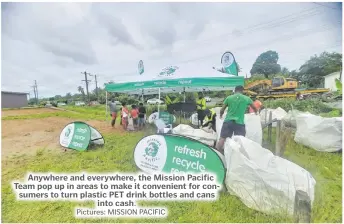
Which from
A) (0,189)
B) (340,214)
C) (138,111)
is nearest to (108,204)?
(0,189)

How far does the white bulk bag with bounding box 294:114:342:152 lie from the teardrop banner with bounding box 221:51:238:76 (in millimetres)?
1867

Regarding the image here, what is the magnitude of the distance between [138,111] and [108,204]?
14.2ft

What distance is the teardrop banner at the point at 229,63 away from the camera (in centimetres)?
498

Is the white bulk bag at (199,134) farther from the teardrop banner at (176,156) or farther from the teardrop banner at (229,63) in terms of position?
the teardrop banner at (229,63)

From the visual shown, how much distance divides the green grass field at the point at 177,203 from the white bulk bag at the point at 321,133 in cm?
16

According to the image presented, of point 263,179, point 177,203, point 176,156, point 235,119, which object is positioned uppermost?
point 235,119

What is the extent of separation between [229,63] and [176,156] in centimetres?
354

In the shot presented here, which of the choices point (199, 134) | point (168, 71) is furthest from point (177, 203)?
point (168, 71)

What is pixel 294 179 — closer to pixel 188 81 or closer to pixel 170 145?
→ pixel 170 145

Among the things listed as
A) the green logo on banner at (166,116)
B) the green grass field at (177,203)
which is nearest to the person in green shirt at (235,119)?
the green grass field at (177,203)

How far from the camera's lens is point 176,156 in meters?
2.37

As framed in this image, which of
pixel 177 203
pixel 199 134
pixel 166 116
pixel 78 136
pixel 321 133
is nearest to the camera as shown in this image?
pixel 177 203

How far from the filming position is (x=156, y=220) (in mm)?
2002

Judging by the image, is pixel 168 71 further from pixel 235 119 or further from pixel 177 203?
pixel 177 203
